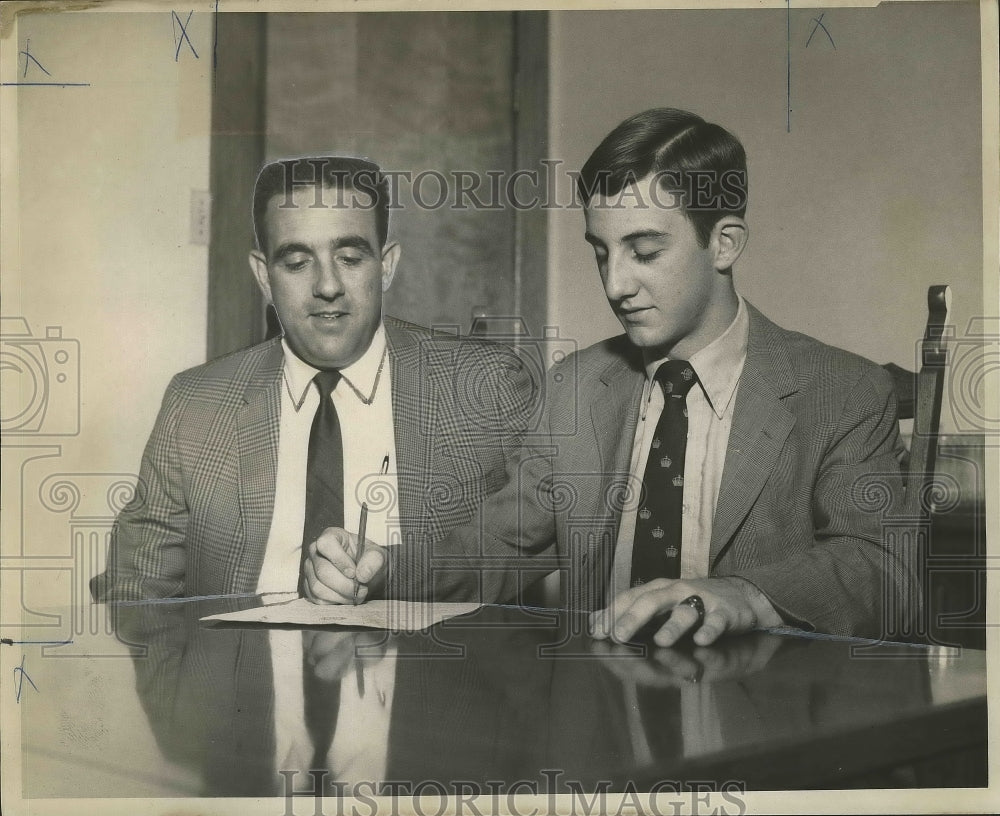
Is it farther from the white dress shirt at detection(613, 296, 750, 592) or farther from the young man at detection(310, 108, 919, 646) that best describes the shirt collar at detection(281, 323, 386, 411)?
the white dress shirt at detection(613, 296, 750, 592)

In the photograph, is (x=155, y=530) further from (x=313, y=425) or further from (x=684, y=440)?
(x=684, y=440)

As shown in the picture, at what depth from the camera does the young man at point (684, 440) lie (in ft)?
7.57

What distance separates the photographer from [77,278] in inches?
98.0

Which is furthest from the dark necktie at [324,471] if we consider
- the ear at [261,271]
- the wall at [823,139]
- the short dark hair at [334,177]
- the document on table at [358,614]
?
the wall at [823,139]

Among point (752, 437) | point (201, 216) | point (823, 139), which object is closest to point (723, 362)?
point (752, 437)

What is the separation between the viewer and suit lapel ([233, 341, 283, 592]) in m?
2.44

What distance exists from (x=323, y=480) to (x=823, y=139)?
1.38 m

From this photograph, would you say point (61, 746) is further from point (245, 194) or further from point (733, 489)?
point (733, 489)

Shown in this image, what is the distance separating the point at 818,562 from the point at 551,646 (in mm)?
603

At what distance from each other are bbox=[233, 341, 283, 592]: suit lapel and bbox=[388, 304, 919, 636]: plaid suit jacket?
1.07 feet

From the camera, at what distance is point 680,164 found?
7.85 ft

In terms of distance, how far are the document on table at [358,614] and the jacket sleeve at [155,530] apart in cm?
24

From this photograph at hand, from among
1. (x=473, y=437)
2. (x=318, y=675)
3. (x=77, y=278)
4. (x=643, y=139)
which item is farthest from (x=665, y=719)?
(x=77, y=278)

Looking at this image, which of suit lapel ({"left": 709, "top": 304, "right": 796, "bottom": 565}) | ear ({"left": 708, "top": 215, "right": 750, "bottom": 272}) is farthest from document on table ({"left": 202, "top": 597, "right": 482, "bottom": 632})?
ear ({"left": 708, "top": 215, "right": 750, "bottom": 272})
